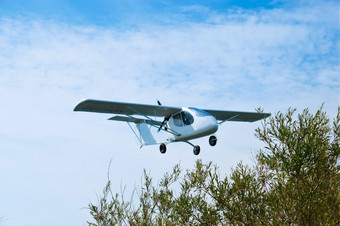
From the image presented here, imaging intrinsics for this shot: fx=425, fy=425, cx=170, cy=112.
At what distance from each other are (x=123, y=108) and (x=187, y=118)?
3.39 metres

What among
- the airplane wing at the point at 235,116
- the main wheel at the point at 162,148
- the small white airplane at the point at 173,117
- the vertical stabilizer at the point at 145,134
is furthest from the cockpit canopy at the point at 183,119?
the vertical stabilizer at the point at 145,134

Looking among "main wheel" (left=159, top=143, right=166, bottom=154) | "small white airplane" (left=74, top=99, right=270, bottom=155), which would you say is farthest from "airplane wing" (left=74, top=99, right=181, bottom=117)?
"main wheel" (left=159, top=143, right=166, bottom=154)

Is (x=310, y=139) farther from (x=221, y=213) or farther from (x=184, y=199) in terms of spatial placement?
(x=184, y=199)

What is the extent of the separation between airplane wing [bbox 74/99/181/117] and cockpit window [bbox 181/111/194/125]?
49 cm

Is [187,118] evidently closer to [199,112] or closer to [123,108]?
[199,112]

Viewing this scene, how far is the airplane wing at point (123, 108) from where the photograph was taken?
20.6 metres

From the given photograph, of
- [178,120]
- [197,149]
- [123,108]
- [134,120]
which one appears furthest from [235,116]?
[123,108]

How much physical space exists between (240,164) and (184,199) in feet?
6.83

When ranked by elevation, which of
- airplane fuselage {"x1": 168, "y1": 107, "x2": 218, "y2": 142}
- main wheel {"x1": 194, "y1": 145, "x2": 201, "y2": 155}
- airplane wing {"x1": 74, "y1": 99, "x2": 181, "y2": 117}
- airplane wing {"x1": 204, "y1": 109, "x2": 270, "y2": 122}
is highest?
airplane wing {"x1": 74, "y1": 99, "x2": 181, "y2": 117}

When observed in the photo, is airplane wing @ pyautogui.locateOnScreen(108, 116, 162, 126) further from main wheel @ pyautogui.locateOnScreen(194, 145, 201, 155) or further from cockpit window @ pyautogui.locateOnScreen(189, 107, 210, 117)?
cockpit window @ pyautogui.locateOnScreen(189, 107, 210, 117)

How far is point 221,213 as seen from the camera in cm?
1132

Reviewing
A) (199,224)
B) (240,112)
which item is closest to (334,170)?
(199,224)

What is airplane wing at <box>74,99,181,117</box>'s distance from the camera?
20.6 metres

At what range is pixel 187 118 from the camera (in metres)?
21.1
